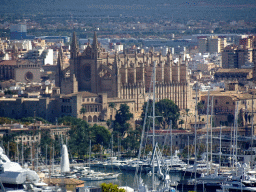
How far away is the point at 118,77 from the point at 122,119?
8651 mm

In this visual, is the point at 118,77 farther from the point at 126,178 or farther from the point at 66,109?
the point at 126,178

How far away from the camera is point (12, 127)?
3349 inches

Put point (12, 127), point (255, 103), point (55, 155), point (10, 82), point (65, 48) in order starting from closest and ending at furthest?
Answer: point (55, 155) → point (12, 127) → point (255, 103) → point (10, 82) → point (65, 48)

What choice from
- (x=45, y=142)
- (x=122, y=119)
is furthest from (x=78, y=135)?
(x=122, y=119)

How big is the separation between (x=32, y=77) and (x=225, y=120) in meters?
36.4

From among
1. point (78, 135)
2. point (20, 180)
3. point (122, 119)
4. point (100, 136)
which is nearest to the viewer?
point (20, 180)

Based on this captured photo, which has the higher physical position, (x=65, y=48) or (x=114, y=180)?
(x=65, y=48)

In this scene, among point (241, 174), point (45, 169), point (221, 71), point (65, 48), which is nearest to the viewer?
point (241, 174)

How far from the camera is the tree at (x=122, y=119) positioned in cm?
9461

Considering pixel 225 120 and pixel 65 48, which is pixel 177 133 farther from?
pixel 65 48

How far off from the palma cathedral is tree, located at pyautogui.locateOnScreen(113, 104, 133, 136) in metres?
3.32

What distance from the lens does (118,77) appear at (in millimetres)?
105812


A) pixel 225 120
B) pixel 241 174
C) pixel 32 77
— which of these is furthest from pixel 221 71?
pixel 241 174

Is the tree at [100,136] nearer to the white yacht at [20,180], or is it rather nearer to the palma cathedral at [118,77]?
the palma cathedral at [118,77]
